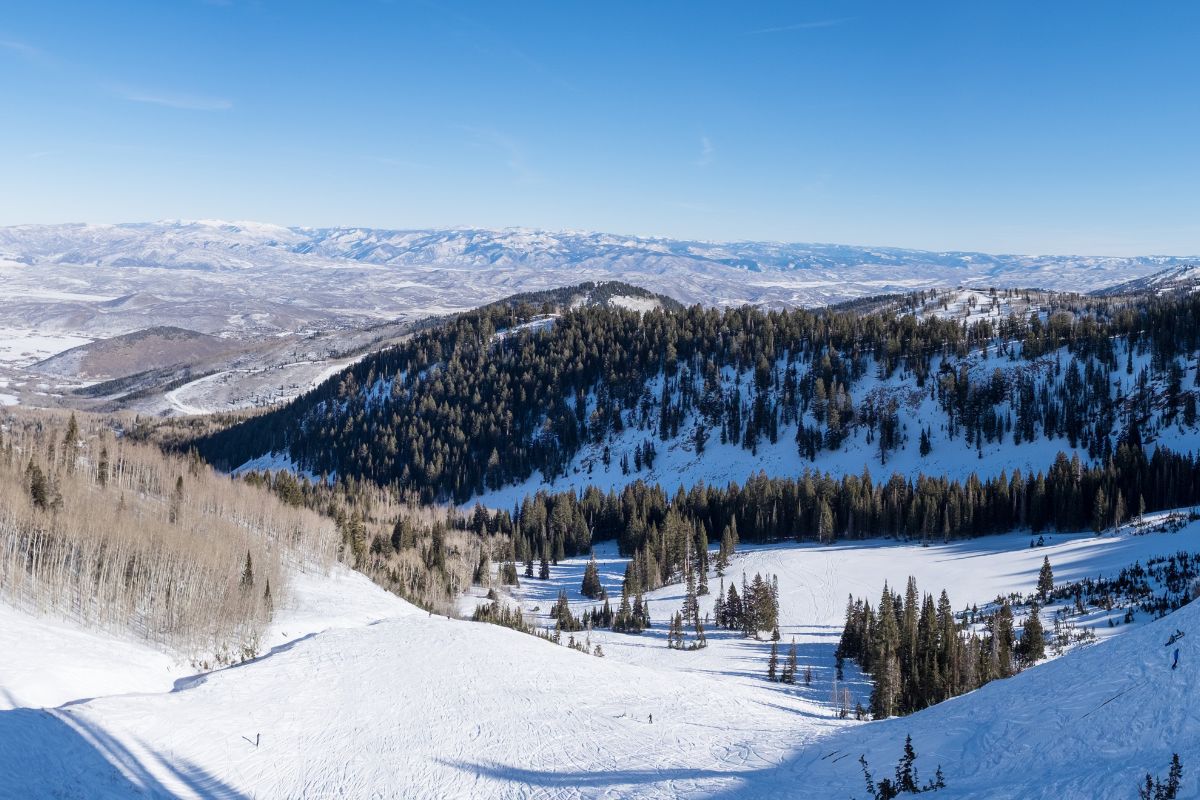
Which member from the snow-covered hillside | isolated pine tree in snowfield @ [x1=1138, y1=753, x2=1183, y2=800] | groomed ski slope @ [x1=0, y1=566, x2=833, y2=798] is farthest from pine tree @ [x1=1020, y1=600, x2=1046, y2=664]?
the snow-covered hillside

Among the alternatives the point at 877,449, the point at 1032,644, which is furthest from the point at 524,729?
the point at 877,449

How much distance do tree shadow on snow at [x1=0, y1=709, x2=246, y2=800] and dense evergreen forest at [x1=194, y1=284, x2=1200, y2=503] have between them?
470ft

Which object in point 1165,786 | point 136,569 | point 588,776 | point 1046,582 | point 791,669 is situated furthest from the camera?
point 1046,582

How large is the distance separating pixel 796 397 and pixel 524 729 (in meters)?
146

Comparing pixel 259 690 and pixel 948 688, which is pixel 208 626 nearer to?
pixel 259 690

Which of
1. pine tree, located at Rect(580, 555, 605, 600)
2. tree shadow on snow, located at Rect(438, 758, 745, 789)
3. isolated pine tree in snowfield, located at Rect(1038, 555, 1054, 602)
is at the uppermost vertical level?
tree shadow on snow, located at Rect(438, 758, 745, 789)

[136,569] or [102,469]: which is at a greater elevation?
[136,569]

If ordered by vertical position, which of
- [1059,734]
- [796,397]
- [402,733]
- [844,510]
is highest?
[796,397]

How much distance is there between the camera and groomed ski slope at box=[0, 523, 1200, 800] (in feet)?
60.7

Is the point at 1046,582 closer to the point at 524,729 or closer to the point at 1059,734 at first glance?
the point at 1059,734

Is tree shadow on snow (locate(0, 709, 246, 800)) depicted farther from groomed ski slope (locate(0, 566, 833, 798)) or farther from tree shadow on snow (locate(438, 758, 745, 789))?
tree shadow on snow (locate(438, 758, 745, 789))

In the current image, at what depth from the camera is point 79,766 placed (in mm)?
23016

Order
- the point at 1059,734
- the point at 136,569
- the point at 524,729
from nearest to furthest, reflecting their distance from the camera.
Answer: the point at 1059,734, the point at 524,729, the point at 136,569

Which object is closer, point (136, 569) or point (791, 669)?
point (136, 569)
